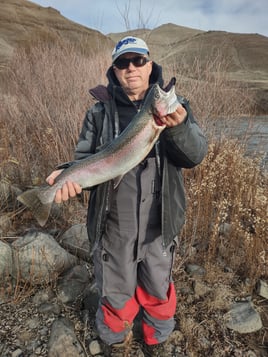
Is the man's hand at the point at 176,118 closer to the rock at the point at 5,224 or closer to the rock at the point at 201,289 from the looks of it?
the rock at the point at 201,289

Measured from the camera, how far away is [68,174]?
5.00 feet

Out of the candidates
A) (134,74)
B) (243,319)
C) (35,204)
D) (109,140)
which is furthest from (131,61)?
(243,319)

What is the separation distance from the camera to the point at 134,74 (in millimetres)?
1640

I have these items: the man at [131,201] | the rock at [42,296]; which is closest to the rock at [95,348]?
the man at [131,201]

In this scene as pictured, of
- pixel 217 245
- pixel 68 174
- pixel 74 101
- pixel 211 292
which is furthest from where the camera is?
pixel 74 101

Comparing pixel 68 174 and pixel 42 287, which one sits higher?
pixel 68 174

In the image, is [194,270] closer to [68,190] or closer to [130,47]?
[68,190]

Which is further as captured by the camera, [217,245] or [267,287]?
[217,245]

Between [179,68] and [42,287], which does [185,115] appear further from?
[179,68]

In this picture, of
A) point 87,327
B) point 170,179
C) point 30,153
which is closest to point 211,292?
point 87,327

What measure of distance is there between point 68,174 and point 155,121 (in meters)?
0.53

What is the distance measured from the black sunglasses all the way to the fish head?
441 millimetres

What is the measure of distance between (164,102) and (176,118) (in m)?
0.12

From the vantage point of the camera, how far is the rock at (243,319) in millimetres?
2020
